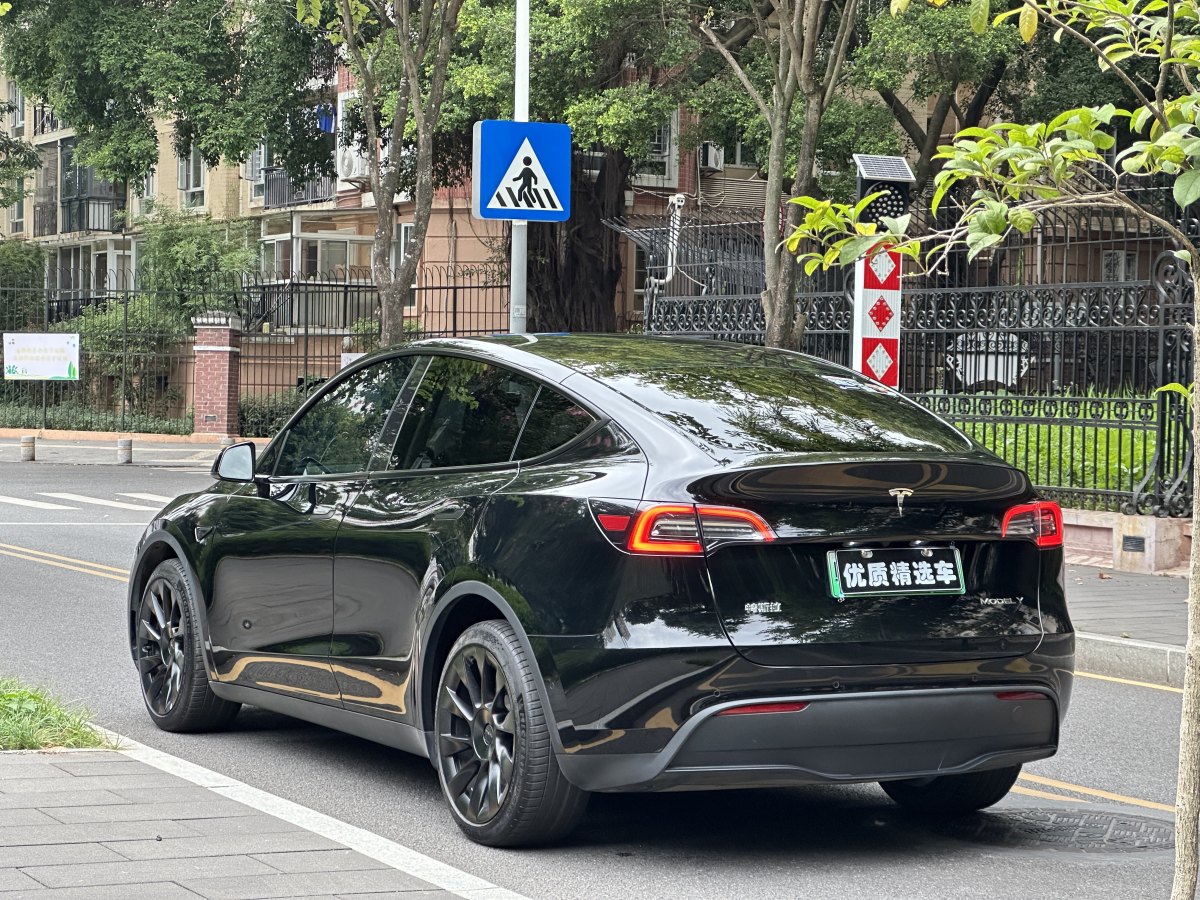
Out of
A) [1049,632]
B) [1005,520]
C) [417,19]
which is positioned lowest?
[1049,632]

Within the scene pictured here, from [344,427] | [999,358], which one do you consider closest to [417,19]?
[999,358]

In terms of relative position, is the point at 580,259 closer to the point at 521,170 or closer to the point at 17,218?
the point at 521,170

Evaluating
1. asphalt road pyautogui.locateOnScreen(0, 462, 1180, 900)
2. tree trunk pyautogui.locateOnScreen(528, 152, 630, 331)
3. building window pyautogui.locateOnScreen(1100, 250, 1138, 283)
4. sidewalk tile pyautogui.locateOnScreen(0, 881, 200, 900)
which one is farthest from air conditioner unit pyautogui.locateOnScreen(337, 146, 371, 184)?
Result: sidewalk tile pyautogui.locateOnScreen(0, 881, 200, 900)

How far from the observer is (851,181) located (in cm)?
3023

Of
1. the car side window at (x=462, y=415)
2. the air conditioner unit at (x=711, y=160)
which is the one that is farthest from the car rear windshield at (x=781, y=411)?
the air conditioner unit at (x=711, y=160)

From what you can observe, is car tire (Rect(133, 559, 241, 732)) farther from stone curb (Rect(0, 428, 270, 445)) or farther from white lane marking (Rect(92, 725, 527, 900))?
stone curb (Rect(0, 428, 270, 445))

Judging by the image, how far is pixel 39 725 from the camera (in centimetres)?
679

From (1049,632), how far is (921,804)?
36.9 inches

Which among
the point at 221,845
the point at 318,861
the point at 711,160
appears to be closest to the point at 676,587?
the point at 318,861

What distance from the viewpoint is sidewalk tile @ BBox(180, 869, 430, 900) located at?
483 centimetres

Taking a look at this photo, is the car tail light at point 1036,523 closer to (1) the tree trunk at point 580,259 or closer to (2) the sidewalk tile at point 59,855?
(2) the sidewalk tile at point 59,855

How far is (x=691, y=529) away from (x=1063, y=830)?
187cm

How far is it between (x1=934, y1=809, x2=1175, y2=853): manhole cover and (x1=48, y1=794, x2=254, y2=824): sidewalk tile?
7.69 ft

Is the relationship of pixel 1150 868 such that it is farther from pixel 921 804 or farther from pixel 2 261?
pixel 2 261
